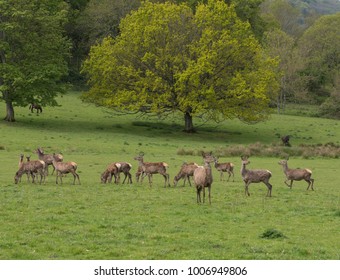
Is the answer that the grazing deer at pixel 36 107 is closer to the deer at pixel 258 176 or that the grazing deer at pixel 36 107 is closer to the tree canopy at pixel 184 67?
the tree canopy at pixel 184 67

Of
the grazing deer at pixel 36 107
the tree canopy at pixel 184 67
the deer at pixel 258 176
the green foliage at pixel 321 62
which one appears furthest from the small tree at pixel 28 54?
the green foliage at pixel 321 62

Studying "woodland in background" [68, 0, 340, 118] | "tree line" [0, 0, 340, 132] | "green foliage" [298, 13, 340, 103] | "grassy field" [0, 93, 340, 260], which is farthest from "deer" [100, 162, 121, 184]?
"green foliage" [298, 13, 340, 103]

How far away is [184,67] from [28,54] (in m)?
15.3

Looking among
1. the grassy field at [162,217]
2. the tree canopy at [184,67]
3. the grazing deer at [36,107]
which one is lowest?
the grassy field at [162,217]

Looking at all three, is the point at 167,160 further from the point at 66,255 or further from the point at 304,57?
the point at 304,57

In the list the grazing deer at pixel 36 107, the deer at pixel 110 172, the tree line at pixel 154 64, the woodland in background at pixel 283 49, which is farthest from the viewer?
the woodland in background at pixel 283 49

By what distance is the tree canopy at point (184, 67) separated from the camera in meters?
53.7

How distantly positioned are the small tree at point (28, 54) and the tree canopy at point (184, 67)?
4.27m

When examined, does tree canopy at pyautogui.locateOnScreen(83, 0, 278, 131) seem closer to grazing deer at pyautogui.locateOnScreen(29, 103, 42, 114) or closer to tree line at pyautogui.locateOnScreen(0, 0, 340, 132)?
tree line at pyautogui.locateOnScreen(0, 0, 340, 132)

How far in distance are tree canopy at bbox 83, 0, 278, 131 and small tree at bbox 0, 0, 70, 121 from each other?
427cm

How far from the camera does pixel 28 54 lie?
2179 inches

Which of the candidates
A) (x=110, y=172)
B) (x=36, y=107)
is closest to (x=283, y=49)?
(x=36, y=107)

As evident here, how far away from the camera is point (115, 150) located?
1630 inches
